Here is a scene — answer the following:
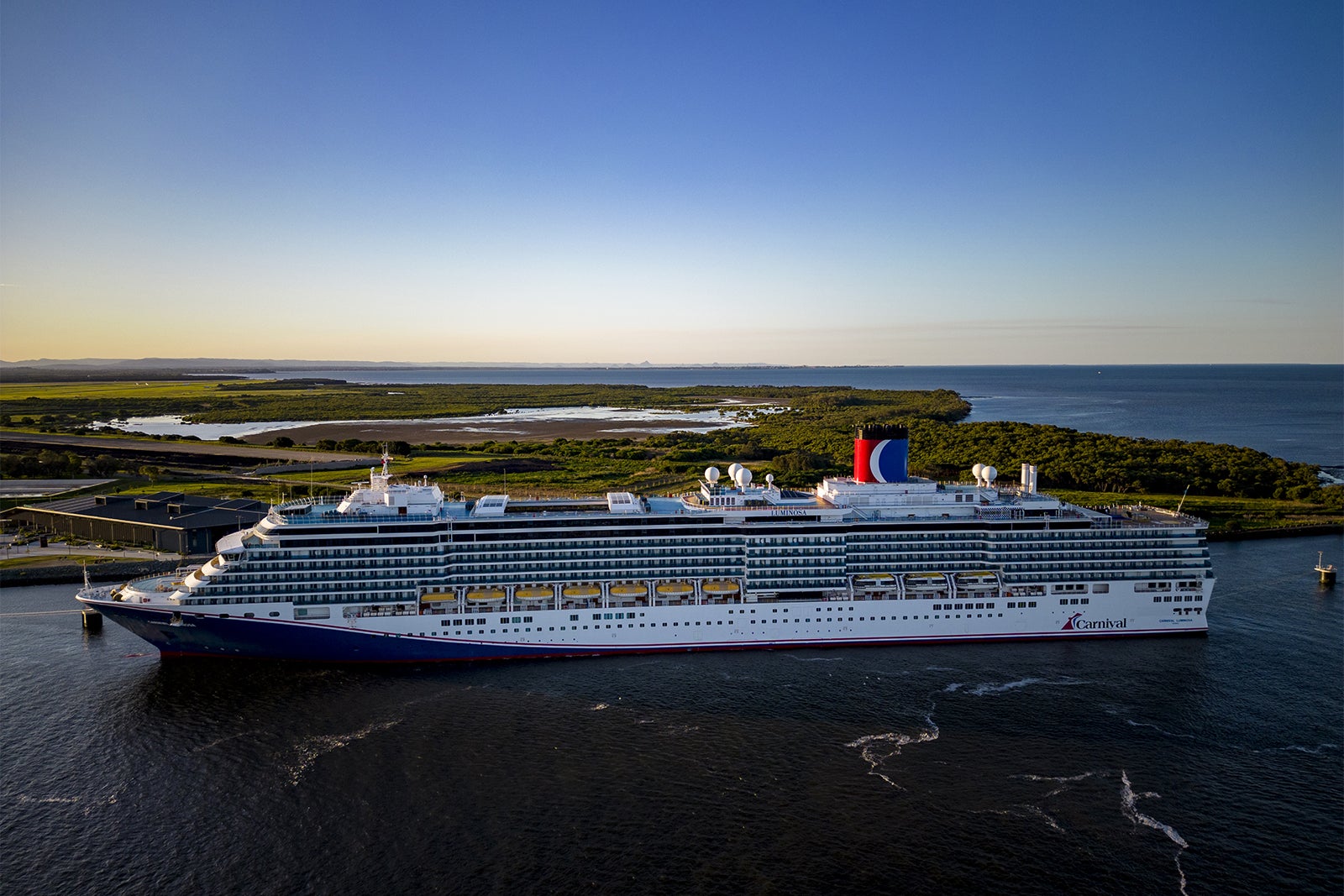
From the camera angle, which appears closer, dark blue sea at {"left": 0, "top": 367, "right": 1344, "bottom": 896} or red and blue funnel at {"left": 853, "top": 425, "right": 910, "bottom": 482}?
dark blue sea at {"left": 0, "top": 367, "right": 1344, "bottom": 896}

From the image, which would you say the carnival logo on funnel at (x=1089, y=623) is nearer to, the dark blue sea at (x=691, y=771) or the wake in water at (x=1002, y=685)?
the dark blue sea at (x=691, y=771)

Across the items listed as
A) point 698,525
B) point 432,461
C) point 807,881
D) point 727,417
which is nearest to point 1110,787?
point 807,881

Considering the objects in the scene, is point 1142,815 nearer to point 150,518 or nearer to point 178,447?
point 150,518

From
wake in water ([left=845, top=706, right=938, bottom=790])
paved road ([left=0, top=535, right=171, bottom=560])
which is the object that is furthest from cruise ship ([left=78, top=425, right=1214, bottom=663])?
paved road ([left=0, top=535, right=171, bottom=560])

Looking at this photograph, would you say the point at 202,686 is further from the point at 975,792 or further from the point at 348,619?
the point at 975,792

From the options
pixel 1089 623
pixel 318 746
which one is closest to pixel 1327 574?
pixel 1089 623

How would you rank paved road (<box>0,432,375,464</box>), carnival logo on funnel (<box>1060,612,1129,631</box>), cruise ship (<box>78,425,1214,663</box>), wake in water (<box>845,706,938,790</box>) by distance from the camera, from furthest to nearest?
1. paved road (<box>0,432,375,464</box>)
2. carnival logo on funnel (<box>1060,612,1129,631</box>)
3. cruise ship (<box>78,425,1214,663</box>)
4. wake in water (<box>845,706,938,790</box>)

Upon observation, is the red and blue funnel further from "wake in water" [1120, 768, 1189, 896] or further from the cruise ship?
"wake in water" [1120, 768, 1189, 896]
